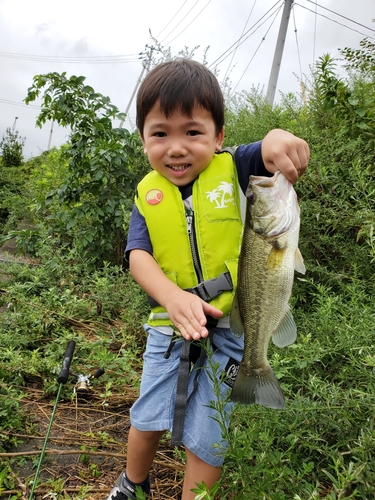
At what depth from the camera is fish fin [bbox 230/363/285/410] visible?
1752 millimetres

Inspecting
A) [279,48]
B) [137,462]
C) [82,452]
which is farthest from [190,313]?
[279,48]

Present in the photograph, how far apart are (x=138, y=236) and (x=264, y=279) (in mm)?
770

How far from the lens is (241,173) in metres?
2.18

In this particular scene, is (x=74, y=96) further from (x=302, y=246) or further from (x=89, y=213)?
(x=302, y=246)

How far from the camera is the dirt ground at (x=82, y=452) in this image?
2545mm

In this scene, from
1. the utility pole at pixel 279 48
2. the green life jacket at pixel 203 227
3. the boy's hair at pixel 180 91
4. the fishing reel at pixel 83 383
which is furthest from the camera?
the utility pole at pixel 279 48

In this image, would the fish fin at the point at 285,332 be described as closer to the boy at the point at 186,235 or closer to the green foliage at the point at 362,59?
the boy at the point at 186,235

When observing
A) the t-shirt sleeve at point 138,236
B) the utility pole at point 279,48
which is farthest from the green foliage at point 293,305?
the utility pole at point 279,48

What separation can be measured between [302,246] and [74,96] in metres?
3.74

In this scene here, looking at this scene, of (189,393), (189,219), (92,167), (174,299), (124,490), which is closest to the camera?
(174,299)

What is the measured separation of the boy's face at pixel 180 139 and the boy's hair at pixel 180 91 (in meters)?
0.03

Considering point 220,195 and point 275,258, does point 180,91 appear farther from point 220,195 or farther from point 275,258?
point 275,258

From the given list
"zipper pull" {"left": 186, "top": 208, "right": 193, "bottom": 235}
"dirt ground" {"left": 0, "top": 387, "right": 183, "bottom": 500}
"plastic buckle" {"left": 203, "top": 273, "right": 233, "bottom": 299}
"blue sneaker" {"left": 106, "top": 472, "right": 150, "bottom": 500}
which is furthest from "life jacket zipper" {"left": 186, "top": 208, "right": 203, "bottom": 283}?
"dirt ground" {"left": 0, "top": 387, "right": 183, "bottom": 500}

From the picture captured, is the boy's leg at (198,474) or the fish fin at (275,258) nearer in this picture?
the fish fin at (275,258)
